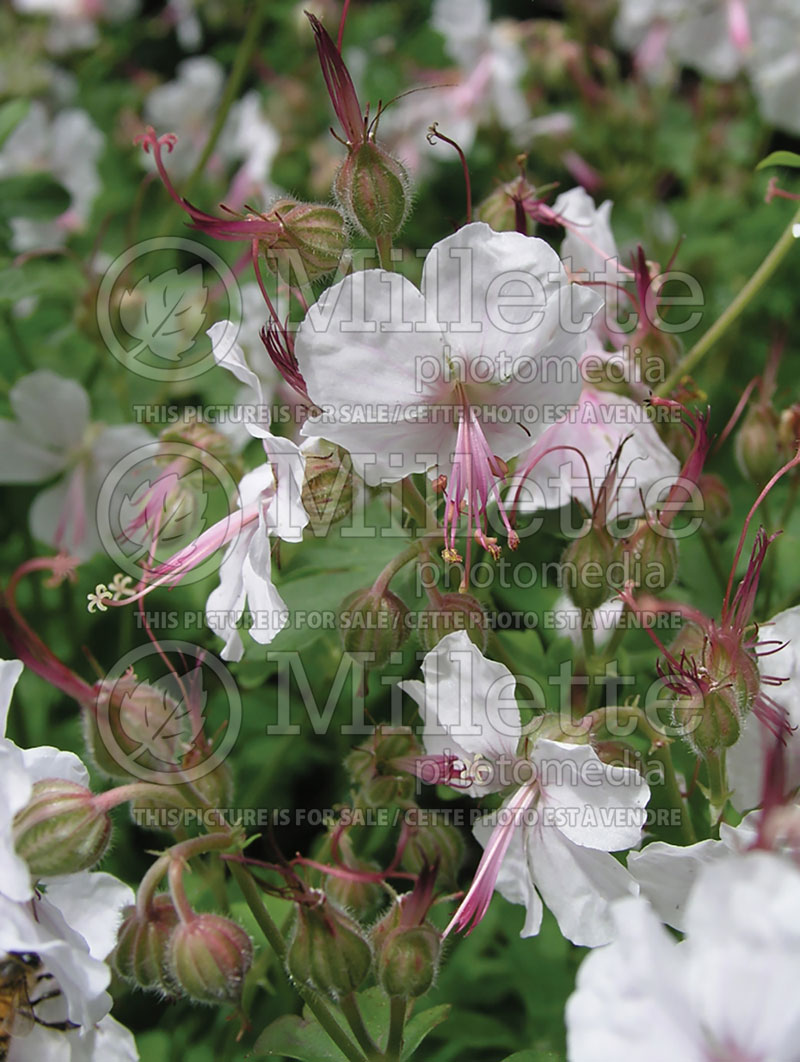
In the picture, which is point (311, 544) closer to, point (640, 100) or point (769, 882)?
point (769, 882)

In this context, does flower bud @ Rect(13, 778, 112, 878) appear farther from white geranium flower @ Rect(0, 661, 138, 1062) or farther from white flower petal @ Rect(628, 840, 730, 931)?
white flower petal @ Rect(628, 840, 730, 931)

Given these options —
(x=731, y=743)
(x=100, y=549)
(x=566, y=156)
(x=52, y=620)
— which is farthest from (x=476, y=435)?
(x=566, y=156)

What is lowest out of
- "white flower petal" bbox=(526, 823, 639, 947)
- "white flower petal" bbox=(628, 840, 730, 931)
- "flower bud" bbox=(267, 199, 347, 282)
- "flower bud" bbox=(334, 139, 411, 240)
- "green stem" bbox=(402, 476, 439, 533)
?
"white flower petal" bbox=(526, 823, 639, 947)

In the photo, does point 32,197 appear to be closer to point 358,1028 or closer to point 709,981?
point 358,1028

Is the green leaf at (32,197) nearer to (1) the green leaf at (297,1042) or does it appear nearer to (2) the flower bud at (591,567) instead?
(2) the flower bud at (591,567)

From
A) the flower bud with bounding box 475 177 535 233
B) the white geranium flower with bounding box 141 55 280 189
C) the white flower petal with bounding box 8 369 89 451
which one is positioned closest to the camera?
the flower bud with bounding box 475 177 535 233

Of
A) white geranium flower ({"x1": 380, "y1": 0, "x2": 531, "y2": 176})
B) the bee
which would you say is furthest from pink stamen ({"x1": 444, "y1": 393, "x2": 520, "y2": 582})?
white geranium flower ({"x1": 380, "y1": 0, "x2": 531, "y2": 176})
